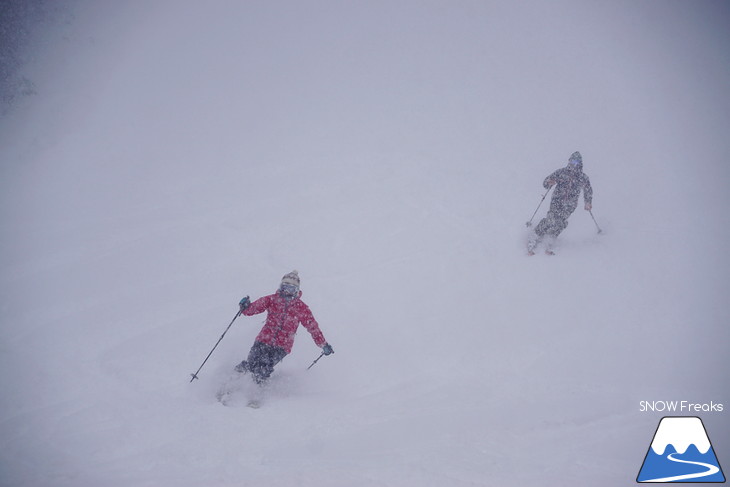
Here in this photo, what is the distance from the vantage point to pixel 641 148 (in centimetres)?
1147

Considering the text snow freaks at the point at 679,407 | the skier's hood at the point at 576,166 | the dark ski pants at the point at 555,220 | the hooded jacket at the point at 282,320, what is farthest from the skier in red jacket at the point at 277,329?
the skier's hood at the point at 576,166

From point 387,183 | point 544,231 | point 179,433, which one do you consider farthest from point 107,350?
point 544,231

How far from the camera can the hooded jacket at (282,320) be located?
4.64 metres

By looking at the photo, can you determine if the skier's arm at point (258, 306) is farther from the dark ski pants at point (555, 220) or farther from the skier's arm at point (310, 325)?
the dark ski pants at point (555, 220)

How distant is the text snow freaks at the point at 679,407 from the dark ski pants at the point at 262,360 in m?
4.58

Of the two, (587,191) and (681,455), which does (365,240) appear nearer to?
(587,191)

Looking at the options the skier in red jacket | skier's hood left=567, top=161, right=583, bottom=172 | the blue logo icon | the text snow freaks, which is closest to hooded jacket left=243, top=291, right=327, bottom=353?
the skier in red jacket

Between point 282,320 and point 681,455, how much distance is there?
4.75 metres

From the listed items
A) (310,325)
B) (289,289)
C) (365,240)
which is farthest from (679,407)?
(365,240)

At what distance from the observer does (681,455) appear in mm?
3908

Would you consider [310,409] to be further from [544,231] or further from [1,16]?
[1,16]

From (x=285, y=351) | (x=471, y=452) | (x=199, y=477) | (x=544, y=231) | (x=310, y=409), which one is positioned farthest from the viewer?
(x=544, y=231)

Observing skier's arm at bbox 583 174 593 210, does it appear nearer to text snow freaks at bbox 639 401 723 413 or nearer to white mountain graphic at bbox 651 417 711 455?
text snow freaks at bbox 639 401 723 413

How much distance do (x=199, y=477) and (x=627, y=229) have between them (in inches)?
370
